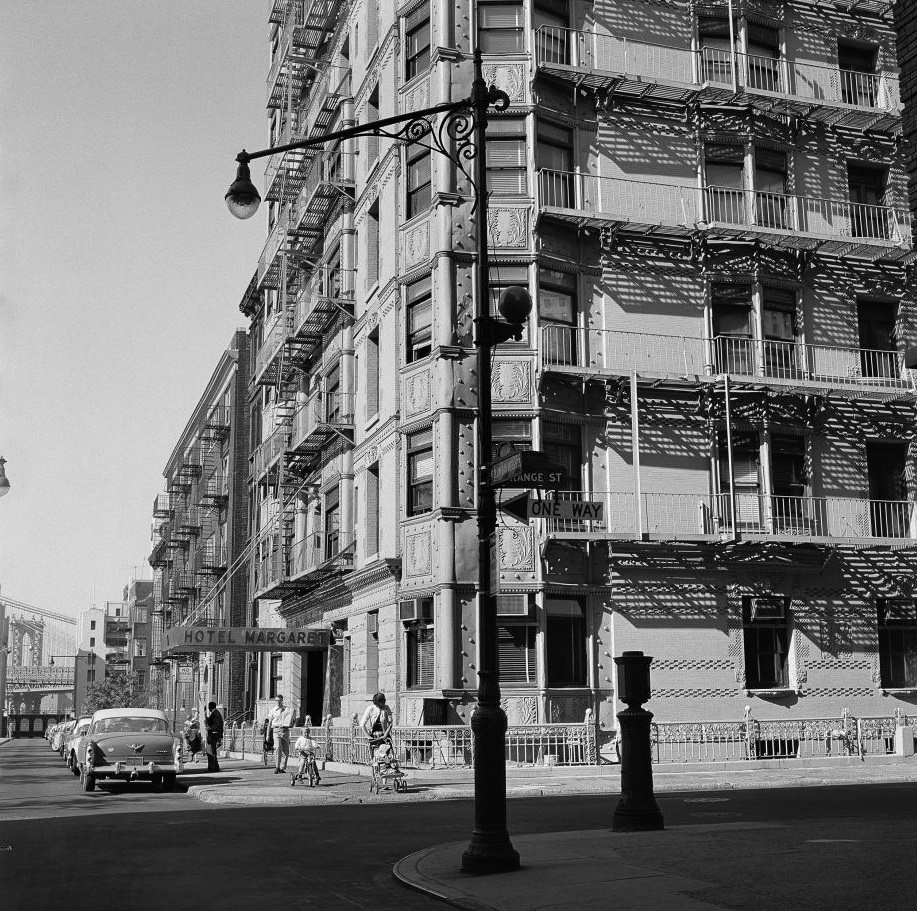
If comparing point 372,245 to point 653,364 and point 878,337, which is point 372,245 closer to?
point 653,364

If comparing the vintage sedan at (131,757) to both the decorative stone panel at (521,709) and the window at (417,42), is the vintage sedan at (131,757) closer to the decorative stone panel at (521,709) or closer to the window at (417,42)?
the decorative stone panel at (521,709)

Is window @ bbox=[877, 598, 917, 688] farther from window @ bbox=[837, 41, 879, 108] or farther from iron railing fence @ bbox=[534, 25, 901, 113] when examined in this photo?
window @ bbox=[837, 41, 879, 108]

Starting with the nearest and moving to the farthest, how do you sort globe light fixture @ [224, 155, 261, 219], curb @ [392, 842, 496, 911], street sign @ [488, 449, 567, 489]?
curb @ [392, 842, 496, 911] < street sign @ [488, 449, 567, 489] < globe light fixture @ [224, 155, 261, 219]

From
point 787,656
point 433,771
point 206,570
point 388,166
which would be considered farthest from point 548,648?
point 206,570

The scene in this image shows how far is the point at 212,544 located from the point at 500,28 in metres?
38.5

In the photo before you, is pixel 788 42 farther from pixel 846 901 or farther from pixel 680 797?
pixel 846 901

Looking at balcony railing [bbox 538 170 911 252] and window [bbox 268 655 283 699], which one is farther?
window [bbox 268 655 283 699]

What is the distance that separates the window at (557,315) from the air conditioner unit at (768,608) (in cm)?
782

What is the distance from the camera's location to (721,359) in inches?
1219

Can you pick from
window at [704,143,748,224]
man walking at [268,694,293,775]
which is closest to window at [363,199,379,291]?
window at [704,143,748,224]

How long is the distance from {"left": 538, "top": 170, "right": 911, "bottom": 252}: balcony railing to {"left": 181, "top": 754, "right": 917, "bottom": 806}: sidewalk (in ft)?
44.0

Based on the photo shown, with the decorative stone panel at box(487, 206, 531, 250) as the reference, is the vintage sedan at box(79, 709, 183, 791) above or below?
Answer: below

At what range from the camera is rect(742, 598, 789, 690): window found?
98.4ft

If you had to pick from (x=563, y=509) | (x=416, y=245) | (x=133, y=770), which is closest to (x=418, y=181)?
(x=416, y=245)
